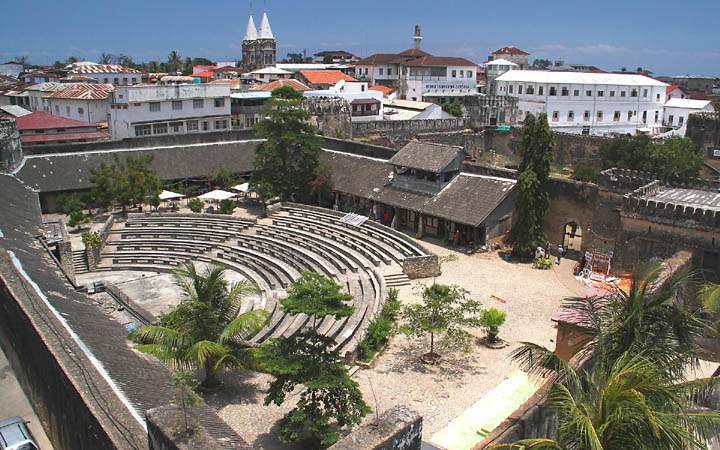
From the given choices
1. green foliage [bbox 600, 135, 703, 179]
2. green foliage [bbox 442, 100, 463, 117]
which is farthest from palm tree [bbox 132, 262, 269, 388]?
green foliage [bbox 442, 100, 463, 117]

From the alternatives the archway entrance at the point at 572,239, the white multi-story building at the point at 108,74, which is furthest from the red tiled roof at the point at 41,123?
the white multi-story building at the point at 108,74

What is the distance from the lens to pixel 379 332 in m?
19.8

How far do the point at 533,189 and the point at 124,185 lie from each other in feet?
75.2

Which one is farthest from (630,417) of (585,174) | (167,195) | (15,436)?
(585,174)

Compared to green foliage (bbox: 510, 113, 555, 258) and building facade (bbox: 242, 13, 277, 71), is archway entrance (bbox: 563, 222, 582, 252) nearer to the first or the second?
green foliage (bbox: 510, 113, 555, 258)

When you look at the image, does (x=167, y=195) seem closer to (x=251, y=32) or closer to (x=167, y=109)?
(x=167, y=109)

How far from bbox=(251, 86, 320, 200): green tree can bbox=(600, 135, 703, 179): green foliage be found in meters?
25.2

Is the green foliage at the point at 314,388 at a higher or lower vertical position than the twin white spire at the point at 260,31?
lower

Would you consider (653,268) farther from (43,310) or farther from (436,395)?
(43,310)

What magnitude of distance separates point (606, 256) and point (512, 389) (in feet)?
52.3

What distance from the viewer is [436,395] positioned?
1711cm

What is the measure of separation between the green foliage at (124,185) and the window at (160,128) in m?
15.9

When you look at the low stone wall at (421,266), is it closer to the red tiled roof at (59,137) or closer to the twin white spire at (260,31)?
the red tiled roof at (59,137)

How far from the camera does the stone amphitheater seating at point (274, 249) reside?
997 inches
